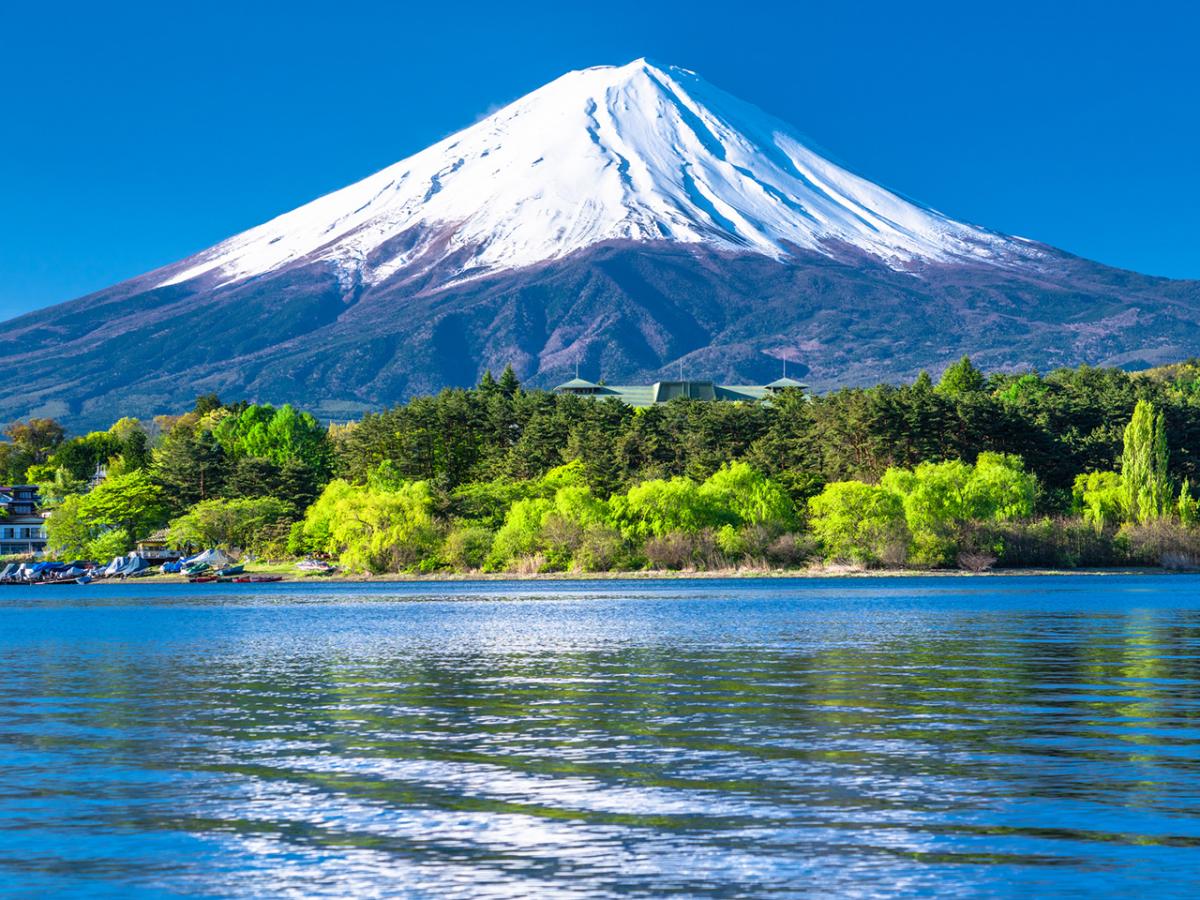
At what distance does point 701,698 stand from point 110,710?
1092cm

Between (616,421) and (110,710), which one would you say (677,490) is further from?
(110,710)

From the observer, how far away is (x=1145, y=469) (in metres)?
92.4

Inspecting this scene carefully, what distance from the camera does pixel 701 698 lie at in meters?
27.9

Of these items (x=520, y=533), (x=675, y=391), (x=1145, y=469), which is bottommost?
(x=520, y=533)

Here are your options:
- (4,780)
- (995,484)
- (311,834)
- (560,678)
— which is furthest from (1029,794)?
(995,484)

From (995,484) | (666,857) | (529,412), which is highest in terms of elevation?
(529,412)

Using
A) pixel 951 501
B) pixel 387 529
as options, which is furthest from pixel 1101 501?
pixel 387 529

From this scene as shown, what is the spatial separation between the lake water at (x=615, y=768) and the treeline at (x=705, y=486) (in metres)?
48.3

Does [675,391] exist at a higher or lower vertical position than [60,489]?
higher

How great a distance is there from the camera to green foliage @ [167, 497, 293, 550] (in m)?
114

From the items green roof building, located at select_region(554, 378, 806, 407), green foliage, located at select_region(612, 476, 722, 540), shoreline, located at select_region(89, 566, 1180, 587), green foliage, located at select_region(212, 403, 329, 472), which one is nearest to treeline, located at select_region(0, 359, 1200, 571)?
green foliage, located at select_region(612, 476, 722, 540)

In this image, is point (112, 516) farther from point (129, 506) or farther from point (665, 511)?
point (665, 511)

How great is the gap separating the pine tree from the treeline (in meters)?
0.16

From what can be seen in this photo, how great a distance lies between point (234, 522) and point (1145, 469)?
66274mm
